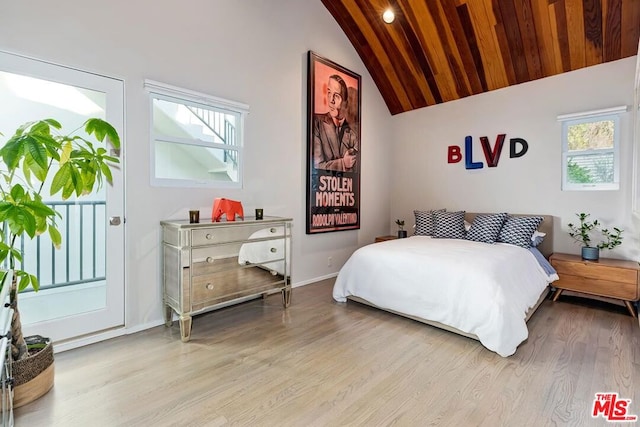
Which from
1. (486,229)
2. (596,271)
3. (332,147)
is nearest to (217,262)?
(332,147)

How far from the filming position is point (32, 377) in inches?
66.3

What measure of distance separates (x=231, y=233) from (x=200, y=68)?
1.60 m

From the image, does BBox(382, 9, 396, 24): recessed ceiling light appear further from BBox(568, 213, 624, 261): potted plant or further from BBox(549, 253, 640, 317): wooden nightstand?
BBox(549, 253, 640, 317): wooden nightstand

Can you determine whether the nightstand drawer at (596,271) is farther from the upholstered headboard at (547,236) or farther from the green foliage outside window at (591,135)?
the green foliage outside window at (591,135)

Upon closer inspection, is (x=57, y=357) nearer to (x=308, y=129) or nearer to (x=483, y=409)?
(x=483, y=409)

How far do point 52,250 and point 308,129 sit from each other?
2.81m

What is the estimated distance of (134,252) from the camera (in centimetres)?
257

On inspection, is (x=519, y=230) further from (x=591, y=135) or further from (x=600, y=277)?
(x=591, y=135)

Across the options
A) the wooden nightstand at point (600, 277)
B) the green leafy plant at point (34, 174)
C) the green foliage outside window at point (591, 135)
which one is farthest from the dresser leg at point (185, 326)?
the green foliage outside window at point (591, 135)

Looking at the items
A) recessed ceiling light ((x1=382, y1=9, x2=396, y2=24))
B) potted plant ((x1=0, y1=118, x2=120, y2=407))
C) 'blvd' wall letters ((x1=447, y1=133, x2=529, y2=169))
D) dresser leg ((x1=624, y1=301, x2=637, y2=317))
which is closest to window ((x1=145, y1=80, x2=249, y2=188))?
potted plant ((x1=0, y1=118, x2=120, y2=407))

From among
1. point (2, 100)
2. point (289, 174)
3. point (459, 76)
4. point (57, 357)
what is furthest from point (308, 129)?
point (57, 357)

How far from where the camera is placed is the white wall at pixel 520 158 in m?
3.46

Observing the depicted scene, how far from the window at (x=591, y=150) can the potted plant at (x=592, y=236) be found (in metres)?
0.42

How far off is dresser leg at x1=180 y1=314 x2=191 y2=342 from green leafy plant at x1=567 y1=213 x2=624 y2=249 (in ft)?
13.8
